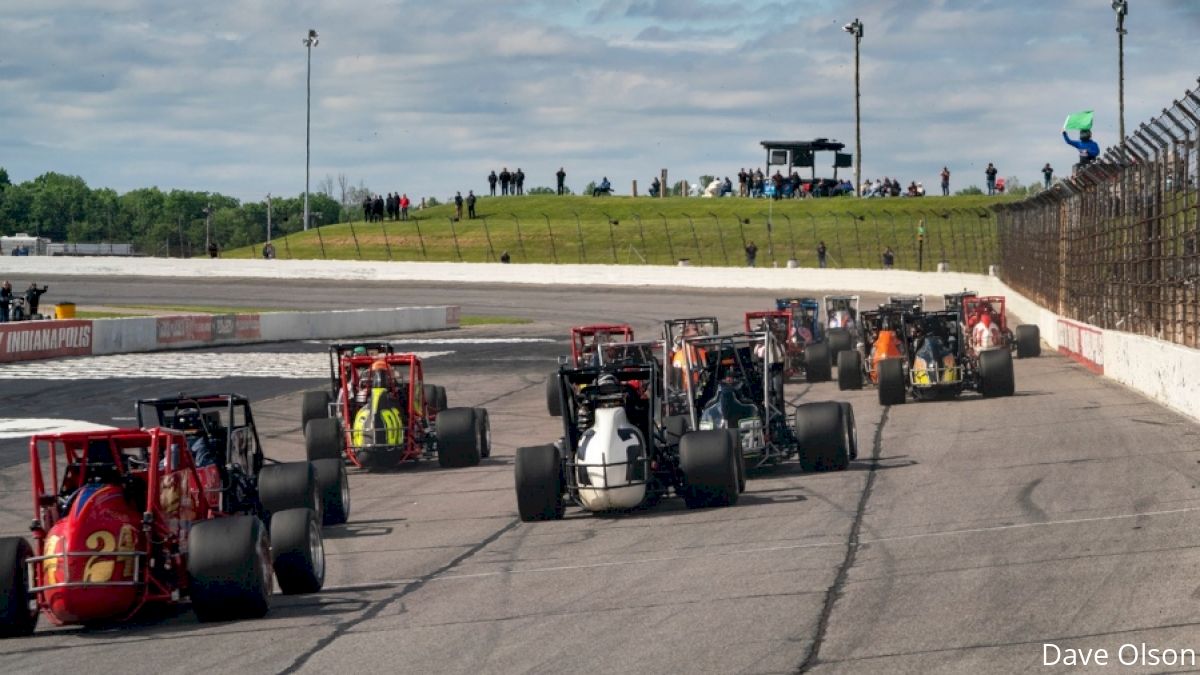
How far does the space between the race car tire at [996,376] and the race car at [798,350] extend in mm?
4524

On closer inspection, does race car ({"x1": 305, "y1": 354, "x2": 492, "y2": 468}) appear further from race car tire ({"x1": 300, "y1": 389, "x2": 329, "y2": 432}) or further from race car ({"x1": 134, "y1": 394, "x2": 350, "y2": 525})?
race car ({"x1": 134, "y1": 394, "x2": 350, "y2": 525})

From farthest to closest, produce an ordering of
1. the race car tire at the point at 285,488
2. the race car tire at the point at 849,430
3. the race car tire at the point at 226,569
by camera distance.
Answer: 1. the race car tire at the point at 849,430
2. the race car tire at the point at 285,488
3. the race car tire at the point at 226,569

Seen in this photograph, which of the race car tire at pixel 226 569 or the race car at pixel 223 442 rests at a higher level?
the race car at pixel 223 442

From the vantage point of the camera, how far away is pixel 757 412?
52.0 feet

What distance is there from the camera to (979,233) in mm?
72875

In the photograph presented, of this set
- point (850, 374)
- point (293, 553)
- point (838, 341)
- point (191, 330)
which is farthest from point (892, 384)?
point (191, 330)

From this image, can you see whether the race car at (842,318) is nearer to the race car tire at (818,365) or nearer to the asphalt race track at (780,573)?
the race car tire at (818,365)

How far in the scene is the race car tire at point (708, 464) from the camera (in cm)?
1340

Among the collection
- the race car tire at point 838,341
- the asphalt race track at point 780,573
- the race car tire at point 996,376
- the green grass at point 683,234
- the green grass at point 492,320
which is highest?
the green grass at point 683,234

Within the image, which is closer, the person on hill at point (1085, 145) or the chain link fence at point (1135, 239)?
the chain link fence at point (1135, 239)

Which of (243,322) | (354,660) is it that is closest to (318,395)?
(354,660)

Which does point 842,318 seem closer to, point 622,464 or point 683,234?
point 622,464

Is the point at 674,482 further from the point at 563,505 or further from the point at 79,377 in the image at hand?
the point at 79,377

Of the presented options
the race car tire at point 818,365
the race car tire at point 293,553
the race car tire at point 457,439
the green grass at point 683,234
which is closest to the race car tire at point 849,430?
the race car tire at point 457,439
